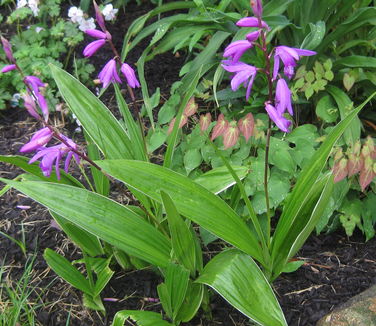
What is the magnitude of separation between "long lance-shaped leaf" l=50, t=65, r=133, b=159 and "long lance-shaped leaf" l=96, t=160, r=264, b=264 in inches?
11.5

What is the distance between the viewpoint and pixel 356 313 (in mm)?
1878

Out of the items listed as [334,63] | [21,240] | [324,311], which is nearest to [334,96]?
[334,63]

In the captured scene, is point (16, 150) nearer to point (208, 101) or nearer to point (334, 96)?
point (208, 101)

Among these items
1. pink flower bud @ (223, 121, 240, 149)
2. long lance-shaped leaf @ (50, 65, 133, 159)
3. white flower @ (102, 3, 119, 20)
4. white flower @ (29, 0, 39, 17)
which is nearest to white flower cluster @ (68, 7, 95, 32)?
white flower @ (102, 3, 119, 20)

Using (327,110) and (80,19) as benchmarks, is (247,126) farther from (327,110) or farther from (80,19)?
(80,19)

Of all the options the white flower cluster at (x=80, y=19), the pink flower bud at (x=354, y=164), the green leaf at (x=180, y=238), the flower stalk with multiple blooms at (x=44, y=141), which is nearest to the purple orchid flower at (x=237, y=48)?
the green leaf at (x=180, y=238)

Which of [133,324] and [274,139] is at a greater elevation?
[274,139]

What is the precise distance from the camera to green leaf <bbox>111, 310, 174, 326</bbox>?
5.85 feet

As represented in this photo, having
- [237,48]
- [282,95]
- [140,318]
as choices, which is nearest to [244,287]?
[140,318]

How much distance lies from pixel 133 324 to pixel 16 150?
54.9 inches

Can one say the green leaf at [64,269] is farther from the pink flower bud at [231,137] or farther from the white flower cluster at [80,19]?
the white flower cluster at [80,19]

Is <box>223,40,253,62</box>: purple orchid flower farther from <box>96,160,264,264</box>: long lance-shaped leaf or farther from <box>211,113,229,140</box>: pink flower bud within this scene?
<box>211,113,229,140</box>: pink flower bud

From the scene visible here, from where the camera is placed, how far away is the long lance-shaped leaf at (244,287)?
A: 5.50 ft

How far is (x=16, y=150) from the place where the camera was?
10.0 feet
